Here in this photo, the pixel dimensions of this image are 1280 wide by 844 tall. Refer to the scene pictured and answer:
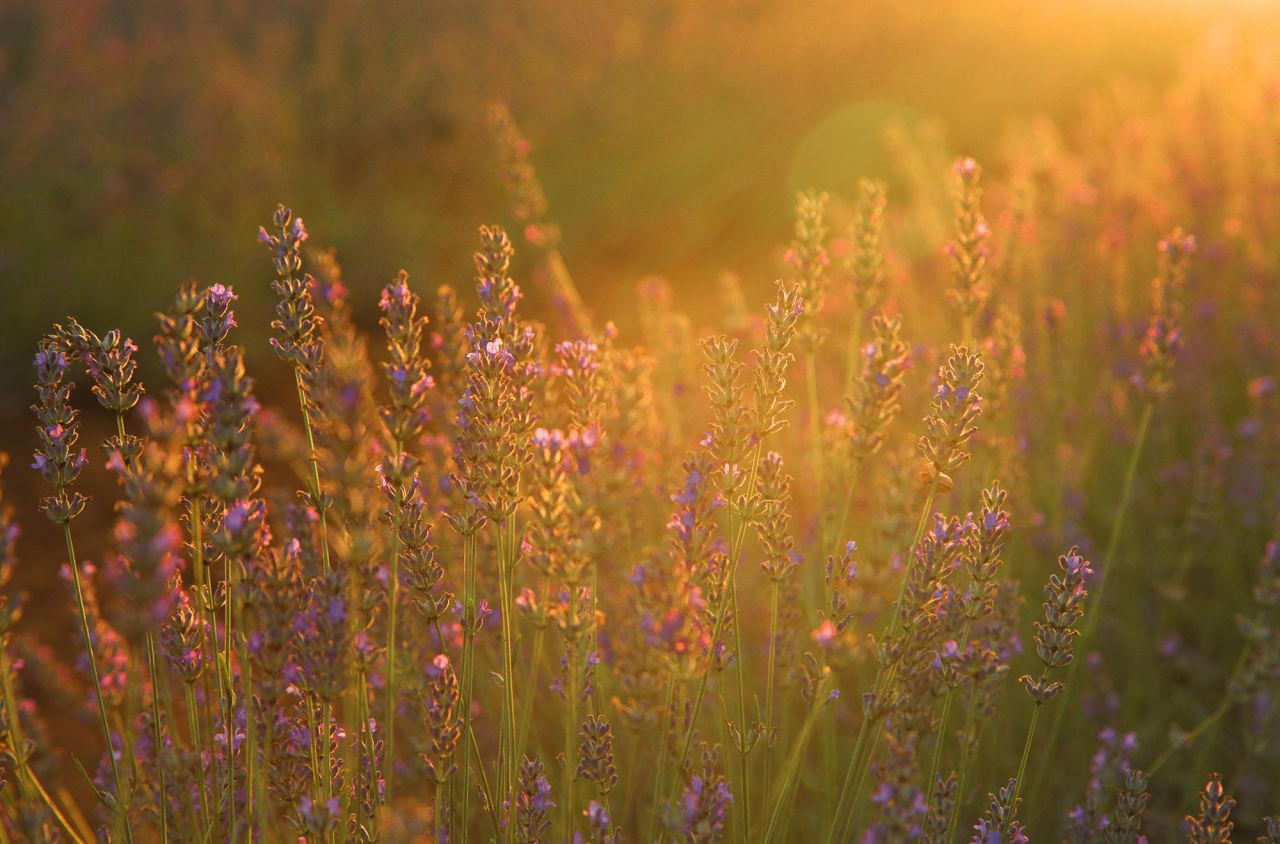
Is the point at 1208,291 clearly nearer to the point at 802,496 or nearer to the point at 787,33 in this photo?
the point at 802,496

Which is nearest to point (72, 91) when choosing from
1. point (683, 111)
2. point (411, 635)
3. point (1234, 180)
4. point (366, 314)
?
point (366, 314)

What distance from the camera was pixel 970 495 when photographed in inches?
83.7

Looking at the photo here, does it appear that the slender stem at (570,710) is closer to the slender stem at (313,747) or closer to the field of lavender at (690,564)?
the field of lavender at (690,564)

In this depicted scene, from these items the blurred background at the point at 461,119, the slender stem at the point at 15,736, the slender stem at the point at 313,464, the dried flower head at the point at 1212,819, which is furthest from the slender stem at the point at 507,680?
the blurred background at the point at 461,119

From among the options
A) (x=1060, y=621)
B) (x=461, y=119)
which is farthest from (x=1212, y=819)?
(x=461, y=119)

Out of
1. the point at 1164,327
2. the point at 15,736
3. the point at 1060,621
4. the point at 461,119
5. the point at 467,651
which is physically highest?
the point at 461,119

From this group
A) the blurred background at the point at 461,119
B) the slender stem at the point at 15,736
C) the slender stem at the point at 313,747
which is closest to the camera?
the slender stem at the point at 15,736

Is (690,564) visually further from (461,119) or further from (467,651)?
(461,119)

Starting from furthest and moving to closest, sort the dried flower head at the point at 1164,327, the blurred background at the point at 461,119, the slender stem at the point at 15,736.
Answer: the blurred background at the point at 461,119 < the dried flower head at the point at 1164,327 < the slender stem at the point at 15,736

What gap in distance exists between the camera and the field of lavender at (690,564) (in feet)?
3.87

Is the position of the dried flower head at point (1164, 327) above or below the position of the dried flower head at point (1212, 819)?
above

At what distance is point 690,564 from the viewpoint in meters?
1.35

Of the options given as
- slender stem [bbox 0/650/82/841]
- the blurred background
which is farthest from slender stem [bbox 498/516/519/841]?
the blurred background

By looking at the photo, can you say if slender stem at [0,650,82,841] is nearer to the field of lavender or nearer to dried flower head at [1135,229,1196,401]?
the field of lavender
